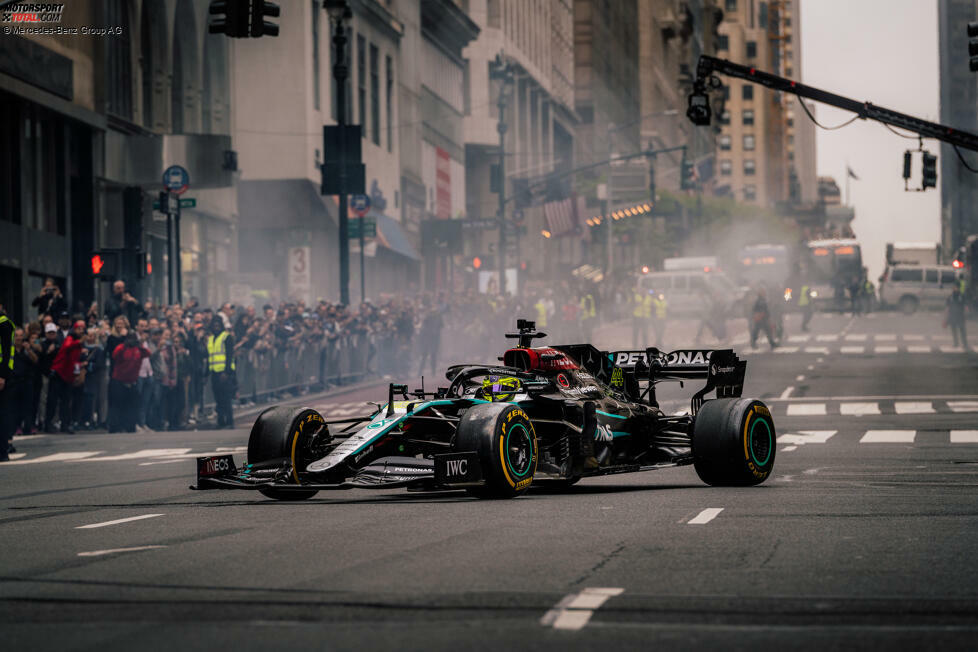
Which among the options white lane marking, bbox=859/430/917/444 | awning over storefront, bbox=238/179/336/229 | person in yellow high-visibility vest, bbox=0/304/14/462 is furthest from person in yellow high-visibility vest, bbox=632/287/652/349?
person in yellow high-visibility vest, bbox=0/304/14/462

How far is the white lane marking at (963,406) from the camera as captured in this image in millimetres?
27219

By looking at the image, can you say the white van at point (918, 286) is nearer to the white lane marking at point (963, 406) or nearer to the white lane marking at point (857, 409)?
the white lane marking at point (963, 406)

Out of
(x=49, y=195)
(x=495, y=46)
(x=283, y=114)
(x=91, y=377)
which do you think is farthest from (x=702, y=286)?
(x=91, y=377)

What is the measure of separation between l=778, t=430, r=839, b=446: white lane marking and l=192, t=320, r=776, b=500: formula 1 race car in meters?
5.77

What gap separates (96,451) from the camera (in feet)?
72.2

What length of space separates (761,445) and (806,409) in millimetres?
14022

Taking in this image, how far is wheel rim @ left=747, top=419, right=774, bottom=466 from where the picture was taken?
14.7 meters

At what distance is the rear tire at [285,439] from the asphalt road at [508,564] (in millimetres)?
330

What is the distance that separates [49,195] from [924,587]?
29761 mm

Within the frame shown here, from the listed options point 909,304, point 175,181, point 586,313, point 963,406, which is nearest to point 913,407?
point 963,406

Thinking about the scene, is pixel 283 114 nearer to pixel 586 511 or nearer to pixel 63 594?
pixel 586 511

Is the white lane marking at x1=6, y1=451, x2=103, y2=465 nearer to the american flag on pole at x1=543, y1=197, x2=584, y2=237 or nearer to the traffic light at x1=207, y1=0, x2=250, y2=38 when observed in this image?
the traffic light at x1=207, y1=0, x2=250, y2=38

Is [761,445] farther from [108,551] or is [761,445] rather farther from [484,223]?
[484,223]
